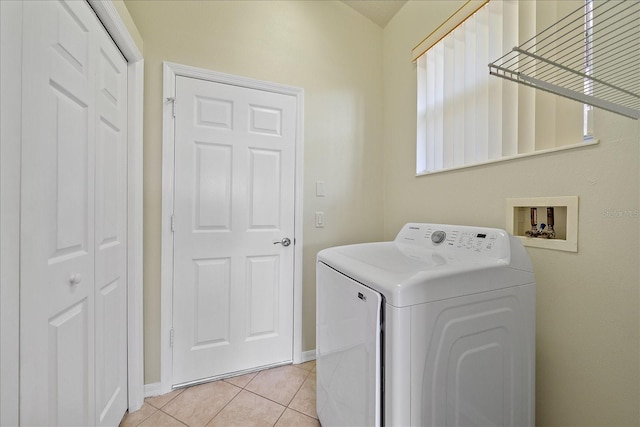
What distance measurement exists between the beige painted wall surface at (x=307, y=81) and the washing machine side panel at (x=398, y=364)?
124 centimetres

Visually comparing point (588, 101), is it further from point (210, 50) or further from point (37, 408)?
point (210, 50)

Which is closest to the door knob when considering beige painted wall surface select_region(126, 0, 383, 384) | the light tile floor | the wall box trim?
beige painted wall surface select_region(126, 0, 383, 384)

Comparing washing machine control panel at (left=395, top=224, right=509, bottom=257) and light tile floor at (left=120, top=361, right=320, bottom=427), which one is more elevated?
washing machine control panel at (left=395, top=224, right=509, bottom=257)

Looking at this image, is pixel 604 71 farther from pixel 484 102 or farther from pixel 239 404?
pixel 239 404

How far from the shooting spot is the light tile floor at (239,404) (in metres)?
1.44

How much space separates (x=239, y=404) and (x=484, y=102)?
2168 millimetres

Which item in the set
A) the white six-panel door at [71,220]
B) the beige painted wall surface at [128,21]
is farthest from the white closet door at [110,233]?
the beige painted wall surface at [128,21]

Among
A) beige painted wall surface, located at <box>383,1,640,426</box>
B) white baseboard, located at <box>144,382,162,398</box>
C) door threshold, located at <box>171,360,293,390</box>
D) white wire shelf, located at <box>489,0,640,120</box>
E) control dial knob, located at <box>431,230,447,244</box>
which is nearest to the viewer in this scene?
white wire shelf, located at <box>489,0,640,120</box>

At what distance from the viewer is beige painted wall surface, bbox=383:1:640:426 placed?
93cm

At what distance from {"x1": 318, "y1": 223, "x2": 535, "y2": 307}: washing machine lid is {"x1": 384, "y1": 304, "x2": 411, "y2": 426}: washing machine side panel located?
4 cm

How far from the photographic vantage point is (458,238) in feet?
4.19

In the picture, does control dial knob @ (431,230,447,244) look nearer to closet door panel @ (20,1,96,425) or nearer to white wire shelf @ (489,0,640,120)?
white wire shelf @ (489,0,640,120)

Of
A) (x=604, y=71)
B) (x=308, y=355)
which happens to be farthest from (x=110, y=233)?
(x=604, y=71)

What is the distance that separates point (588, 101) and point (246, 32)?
1921 mm
